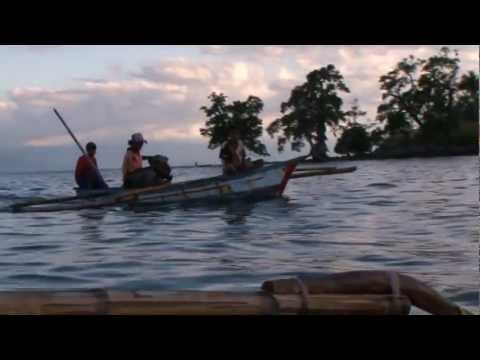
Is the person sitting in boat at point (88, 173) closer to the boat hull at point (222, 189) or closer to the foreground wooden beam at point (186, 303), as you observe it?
the boat hull at point (222, 189)

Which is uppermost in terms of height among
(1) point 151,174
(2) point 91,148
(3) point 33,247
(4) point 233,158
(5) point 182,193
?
(2) point 91,148

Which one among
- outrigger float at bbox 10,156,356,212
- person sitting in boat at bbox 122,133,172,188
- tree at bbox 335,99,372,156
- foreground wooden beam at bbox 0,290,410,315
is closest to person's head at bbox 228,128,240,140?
outrigger float at bbox 10,156,356,212

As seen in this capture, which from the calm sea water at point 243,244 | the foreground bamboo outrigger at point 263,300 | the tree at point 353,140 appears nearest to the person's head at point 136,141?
the calm sea water at point 243,244

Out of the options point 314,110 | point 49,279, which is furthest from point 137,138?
point 314,110

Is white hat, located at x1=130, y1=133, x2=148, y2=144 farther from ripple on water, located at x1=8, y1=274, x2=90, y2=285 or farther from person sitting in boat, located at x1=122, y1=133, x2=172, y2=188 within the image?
ripple on water, located at x1=8, y1=274, x2=90, y2=285

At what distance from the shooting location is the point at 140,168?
15180 mm

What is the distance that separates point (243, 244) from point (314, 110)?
110 ft

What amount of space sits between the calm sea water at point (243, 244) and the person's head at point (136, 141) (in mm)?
1520

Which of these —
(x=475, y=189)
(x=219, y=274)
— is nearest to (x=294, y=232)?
(x=219, y=274)

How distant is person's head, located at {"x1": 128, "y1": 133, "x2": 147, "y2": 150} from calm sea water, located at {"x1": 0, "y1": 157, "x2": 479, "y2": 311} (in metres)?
1.52

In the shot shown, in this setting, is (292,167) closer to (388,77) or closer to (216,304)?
(216,304)

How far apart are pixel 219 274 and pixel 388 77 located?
208ft

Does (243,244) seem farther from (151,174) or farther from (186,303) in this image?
(186,303)
